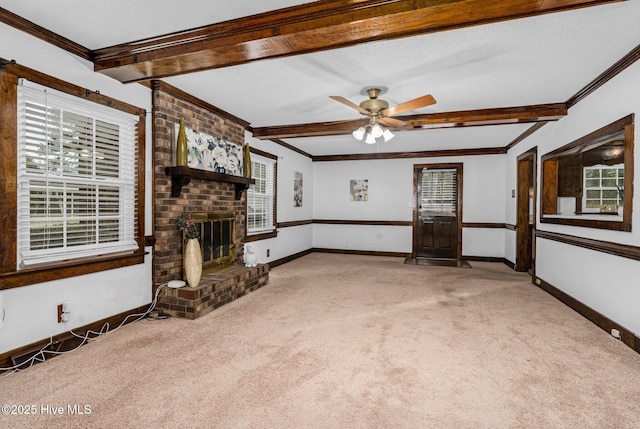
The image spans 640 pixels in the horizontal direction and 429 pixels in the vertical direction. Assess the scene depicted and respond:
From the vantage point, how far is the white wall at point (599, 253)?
9.25 ft

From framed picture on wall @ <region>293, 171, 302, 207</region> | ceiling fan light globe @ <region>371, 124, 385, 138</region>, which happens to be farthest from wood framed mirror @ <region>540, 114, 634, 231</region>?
framed picture on wall @ <region>293, 171, 302, 207</region>

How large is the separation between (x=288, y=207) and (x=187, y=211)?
324 cm

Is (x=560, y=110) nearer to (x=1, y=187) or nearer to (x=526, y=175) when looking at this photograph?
(x=526, y=175)

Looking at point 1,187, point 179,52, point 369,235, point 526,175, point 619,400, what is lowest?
point 619,400

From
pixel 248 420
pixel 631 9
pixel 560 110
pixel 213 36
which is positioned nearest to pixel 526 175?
pixel 560 110

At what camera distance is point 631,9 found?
2170mm

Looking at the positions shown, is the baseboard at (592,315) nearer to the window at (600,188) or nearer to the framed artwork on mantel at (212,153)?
the window at (600,188)

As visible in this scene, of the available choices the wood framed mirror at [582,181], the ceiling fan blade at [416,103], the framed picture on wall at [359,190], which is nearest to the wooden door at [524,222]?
the wood framed mirror at [582,181]

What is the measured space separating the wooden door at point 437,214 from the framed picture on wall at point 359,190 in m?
1.19

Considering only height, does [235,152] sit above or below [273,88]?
below

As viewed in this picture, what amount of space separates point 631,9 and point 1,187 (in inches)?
175

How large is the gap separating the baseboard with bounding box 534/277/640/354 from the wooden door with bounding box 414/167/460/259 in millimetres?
2613

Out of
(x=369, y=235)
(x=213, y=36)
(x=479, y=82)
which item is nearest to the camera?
(x=213, y=36)

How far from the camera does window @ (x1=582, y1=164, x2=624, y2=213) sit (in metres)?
5.02
